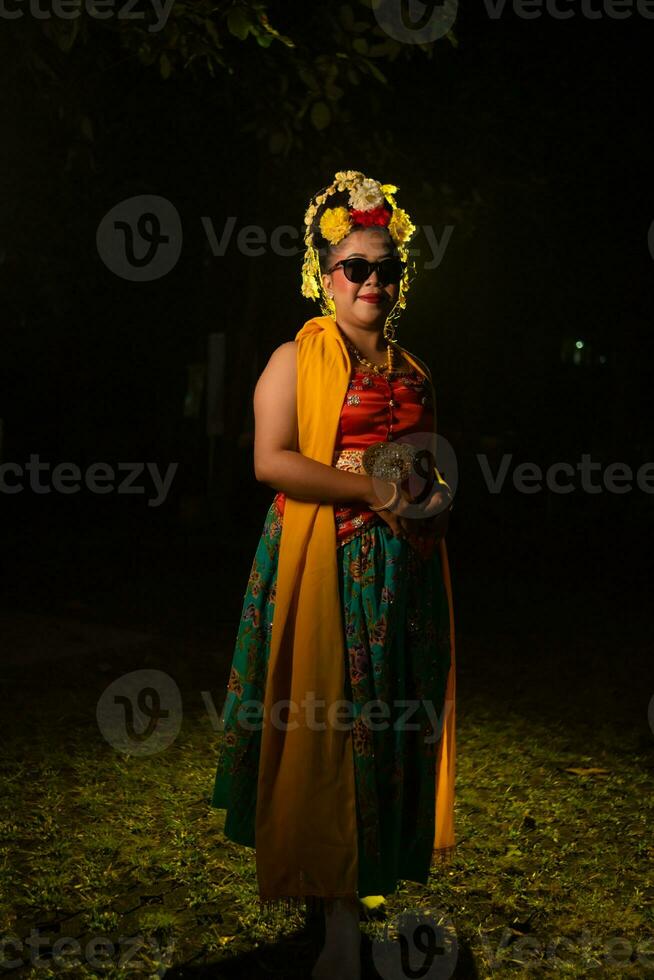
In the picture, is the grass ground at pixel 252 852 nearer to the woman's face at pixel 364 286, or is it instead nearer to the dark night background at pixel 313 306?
the dark night background at pixel 313 306

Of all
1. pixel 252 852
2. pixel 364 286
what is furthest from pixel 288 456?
pixel 252 852

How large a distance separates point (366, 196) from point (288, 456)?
33.4 inches

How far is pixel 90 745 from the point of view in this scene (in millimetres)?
5648

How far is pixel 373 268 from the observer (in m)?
3.24

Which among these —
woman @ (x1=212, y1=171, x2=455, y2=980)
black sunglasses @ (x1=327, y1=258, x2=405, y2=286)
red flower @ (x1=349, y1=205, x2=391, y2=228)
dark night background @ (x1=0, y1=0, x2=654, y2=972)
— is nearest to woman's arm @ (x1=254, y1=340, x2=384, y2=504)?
woman @ (x1=212, y1=171, x2=455, y2=980)

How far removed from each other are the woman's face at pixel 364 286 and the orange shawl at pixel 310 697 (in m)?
0.19

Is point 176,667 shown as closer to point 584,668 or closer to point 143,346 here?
point 584,668

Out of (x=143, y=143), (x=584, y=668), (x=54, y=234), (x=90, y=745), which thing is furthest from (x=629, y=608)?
(x=54, y=234)

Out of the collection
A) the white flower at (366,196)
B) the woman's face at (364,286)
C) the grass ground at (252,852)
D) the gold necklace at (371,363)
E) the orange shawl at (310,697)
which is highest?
the white flower at (366,196)

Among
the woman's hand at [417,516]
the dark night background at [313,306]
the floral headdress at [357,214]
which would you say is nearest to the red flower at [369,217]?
the floral headdress at [357,214]

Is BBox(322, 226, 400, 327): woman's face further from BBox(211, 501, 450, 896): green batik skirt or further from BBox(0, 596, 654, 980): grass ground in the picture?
BBox(0, 596, 654, 980): grass ground

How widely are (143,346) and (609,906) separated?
22410 mm

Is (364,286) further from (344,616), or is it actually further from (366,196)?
(344,616)

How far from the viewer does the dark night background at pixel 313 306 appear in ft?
27.1
